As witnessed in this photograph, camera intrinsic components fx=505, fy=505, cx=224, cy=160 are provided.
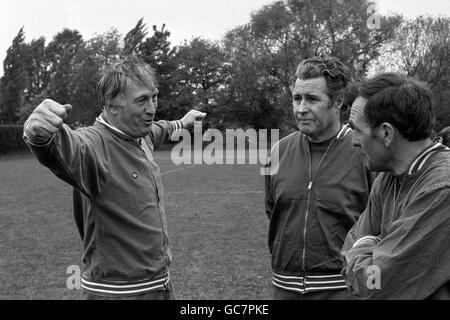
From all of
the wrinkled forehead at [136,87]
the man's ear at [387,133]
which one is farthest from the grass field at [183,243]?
the man's ear at [387,133]

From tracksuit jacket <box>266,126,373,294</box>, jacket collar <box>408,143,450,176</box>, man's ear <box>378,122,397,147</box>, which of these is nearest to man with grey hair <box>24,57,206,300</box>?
tracksuit jacket <box>266,126,373,294</box>

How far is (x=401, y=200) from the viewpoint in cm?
226

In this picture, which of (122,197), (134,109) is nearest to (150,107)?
(134,109)

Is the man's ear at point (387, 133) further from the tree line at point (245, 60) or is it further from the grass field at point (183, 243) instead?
the tree line at point (245, 60)

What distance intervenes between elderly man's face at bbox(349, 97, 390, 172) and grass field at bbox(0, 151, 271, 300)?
163 inches

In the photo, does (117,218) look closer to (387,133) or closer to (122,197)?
(122,197)

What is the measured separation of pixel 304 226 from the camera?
344 centimetres

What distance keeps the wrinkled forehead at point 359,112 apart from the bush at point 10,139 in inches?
1699

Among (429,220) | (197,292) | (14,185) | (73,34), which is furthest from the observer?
(73,34)

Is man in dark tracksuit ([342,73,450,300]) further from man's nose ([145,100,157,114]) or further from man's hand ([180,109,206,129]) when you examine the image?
man's hand ([180,109,206,129])

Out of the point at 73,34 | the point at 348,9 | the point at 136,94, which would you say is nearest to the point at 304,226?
the point at 136,94
